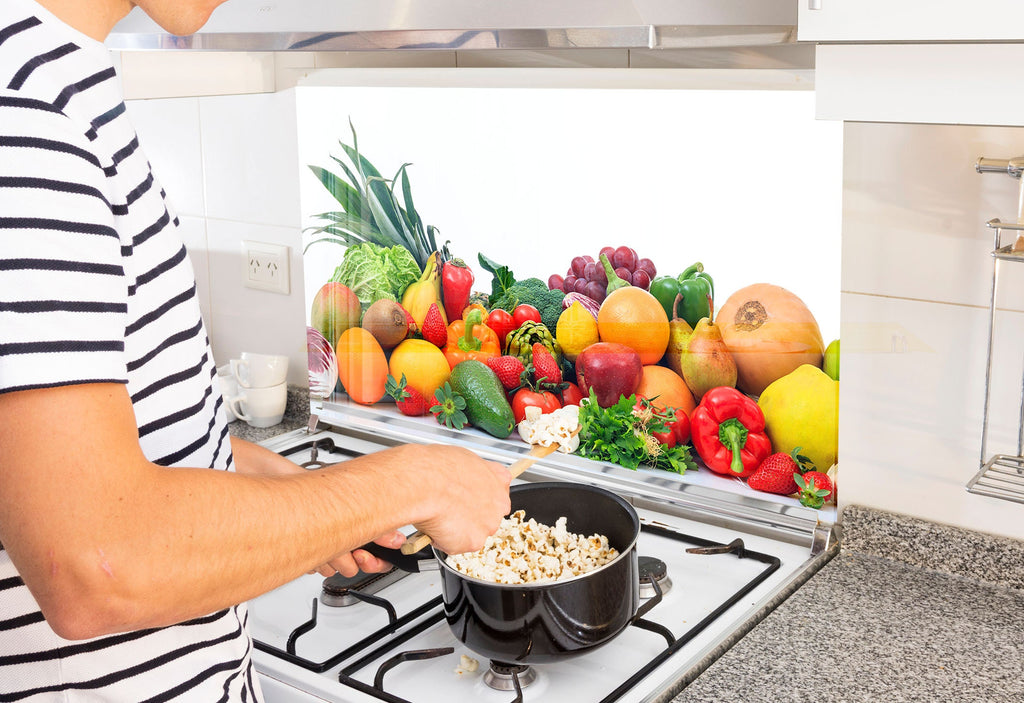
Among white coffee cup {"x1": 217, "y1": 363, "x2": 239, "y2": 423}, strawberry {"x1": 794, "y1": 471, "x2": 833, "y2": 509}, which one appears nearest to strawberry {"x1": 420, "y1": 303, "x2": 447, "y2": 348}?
white coffee cup {"x1": 217, "y1": 363, "x2": 239, "y2": 423}

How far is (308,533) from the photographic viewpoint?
1.96 feet

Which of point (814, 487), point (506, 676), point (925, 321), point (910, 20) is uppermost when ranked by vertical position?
point (910, 20)

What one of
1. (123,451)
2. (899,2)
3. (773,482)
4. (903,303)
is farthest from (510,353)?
(123,451)

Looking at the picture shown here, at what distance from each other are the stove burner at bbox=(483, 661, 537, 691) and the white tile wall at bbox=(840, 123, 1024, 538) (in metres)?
0.48

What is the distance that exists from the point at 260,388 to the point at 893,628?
3.52ft

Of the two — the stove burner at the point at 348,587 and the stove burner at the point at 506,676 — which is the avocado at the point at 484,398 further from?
the stove burner at the point at 506,676

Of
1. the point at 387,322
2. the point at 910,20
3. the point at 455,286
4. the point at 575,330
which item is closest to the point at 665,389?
the point at 575,330

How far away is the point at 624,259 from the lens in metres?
1.30

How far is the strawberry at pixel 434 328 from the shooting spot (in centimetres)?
147

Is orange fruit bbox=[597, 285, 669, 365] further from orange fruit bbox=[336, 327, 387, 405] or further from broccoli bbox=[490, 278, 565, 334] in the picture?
orange fruit bbox=[336, 327, 387, 405]

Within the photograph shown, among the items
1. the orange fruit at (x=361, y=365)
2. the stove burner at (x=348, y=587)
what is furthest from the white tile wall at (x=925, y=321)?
the orange fruit at (x=361, y=365)

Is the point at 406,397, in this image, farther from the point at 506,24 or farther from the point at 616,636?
the point at 506,24

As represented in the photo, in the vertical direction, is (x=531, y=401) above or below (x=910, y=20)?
below

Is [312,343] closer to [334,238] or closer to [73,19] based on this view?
[334,238]
